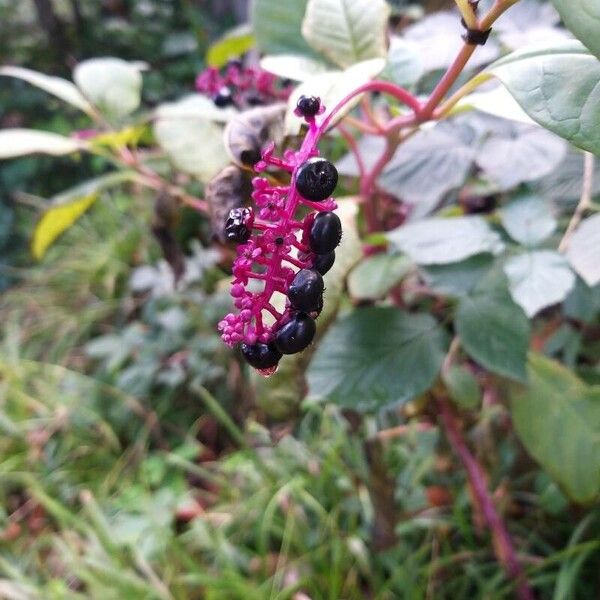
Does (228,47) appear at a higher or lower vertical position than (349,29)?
lower

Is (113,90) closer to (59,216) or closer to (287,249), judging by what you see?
(59,216)

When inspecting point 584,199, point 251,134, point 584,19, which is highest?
point 584,19

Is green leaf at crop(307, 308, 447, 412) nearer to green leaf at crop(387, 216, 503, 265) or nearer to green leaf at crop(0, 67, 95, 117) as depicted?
green leaf at crop(387, 216, 503, 265)

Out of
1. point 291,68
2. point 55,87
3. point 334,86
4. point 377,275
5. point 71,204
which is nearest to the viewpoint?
point 334,86

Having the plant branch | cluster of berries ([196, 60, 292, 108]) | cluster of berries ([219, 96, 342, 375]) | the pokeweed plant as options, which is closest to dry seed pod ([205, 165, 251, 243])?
the pokeweed plant

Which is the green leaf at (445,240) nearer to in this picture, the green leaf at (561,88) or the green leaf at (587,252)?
the green leaf at (587,252)

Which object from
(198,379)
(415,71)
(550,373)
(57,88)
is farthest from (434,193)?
(198,379)

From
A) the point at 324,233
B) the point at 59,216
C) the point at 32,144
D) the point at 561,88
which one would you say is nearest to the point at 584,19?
the point at 561,88

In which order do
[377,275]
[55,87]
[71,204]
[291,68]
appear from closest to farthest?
[291,68], [377,275], [55,87], [71,204]
